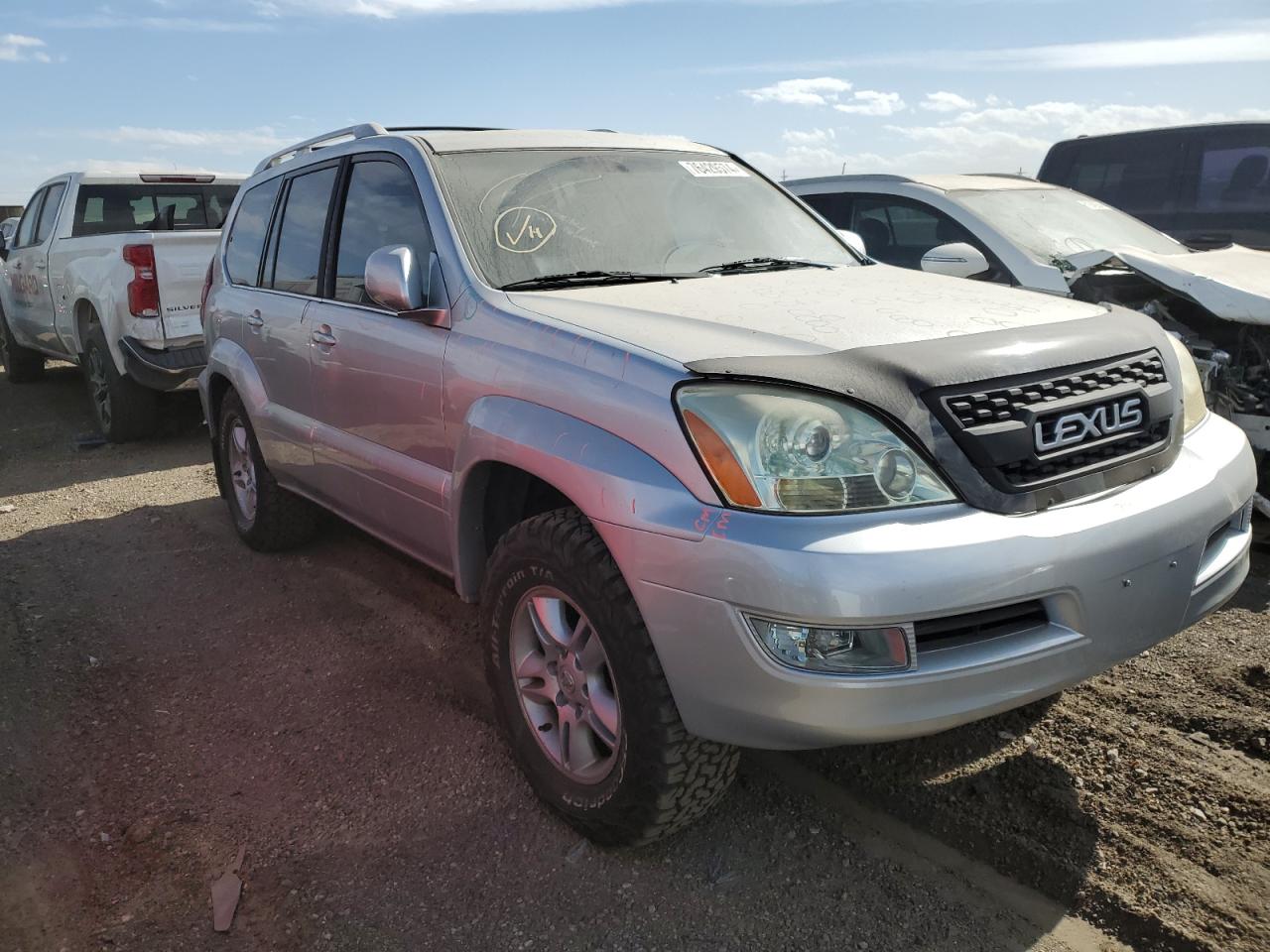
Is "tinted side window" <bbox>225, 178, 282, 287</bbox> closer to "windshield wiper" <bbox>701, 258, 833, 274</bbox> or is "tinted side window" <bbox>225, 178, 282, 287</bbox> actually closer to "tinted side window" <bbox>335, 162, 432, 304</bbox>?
"tinted side window" <bbox>335, 162, 432, 304</bbox>

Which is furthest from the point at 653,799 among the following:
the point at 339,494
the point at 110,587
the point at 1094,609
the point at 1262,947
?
the point at 110,587

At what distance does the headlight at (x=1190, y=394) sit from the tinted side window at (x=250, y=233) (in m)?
3.71

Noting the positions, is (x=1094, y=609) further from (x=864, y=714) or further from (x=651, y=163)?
(x=651, y=163)

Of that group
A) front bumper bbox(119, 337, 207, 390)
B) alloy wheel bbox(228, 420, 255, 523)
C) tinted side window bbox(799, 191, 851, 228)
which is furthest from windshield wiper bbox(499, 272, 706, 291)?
front bumper bbox(119, 337, 207, 390)

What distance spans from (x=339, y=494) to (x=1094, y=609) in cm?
279

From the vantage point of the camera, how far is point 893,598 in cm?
207

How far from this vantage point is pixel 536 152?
3691mm

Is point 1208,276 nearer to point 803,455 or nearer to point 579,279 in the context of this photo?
point 579,279

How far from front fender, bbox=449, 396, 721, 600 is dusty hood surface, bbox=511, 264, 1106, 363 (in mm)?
264

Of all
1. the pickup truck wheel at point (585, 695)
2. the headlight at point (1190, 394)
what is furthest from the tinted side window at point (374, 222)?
the headlight at point (1190, 394)

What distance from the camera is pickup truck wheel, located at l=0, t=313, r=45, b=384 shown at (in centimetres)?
1072

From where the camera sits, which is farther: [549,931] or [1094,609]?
[549,931]

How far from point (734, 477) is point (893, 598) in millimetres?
415

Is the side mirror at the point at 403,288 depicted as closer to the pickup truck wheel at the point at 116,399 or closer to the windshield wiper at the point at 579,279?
the windshield wiper at the point at 579,279
